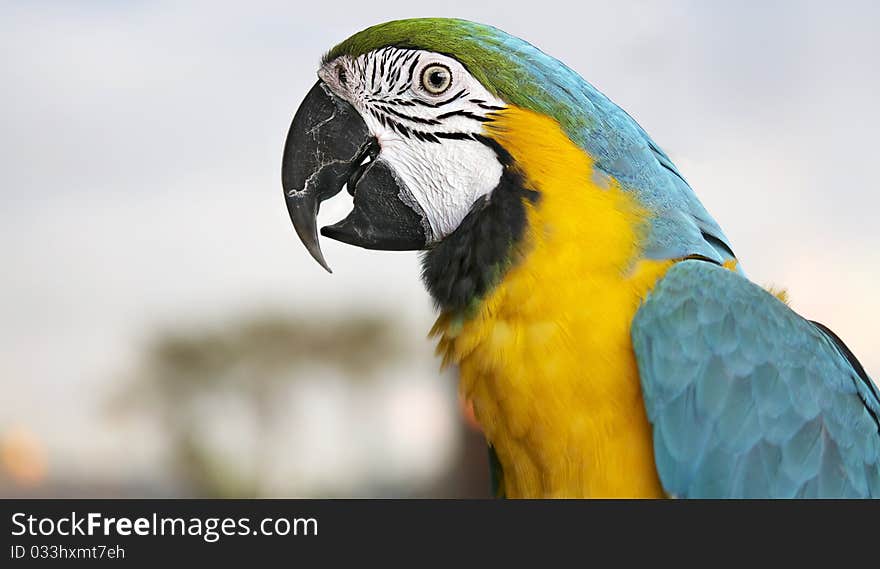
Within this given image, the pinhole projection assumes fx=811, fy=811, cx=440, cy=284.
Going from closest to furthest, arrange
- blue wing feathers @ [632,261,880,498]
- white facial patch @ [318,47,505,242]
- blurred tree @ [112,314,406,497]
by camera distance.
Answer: blue wing feathers @ [632,261,880,498] → white facial patch @ [318,47,505,242] → blurred tree @ [112,314,406,497]

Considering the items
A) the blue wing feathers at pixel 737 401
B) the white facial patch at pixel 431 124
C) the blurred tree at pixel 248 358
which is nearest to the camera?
the blue wing feathers at pixel 737 401

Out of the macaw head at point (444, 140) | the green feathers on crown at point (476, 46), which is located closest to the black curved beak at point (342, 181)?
the macaw head at point (444, 140)

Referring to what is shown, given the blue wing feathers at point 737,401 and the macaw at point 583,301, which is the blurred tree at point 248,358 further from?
the blue wing feathers at point 737,401

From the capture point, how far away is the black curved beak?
3.92ft

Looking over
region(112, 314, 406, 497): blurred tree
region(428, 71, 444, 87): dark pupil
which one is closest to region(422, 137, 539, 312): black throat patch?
region(428, 71, 444, 87): dark pupil

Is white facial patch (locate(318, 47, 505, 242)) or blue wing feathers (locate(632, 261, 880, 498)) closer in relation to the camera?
blue wing feathers (locate(632, 261, 880, 498))

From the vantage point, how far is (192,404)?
5.55 metres

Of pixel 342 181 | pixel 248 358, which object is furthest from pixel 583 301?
pixel 248 358

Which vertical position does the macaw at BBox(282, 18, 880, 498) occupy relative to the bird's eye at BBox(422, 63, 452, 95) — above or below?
below

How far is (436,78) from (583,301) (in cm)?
39

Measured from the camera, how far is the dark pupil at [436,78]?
3.84 ft

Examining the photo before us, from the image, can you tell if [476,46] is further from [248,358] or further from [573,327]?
[248,358]

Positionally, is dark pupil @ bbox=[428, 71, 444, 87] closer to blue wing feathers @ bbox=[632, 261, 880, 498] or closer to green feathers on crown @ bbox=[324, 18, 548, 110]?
green feathers on crown @ bbox=[324, 18, 548, 110]
